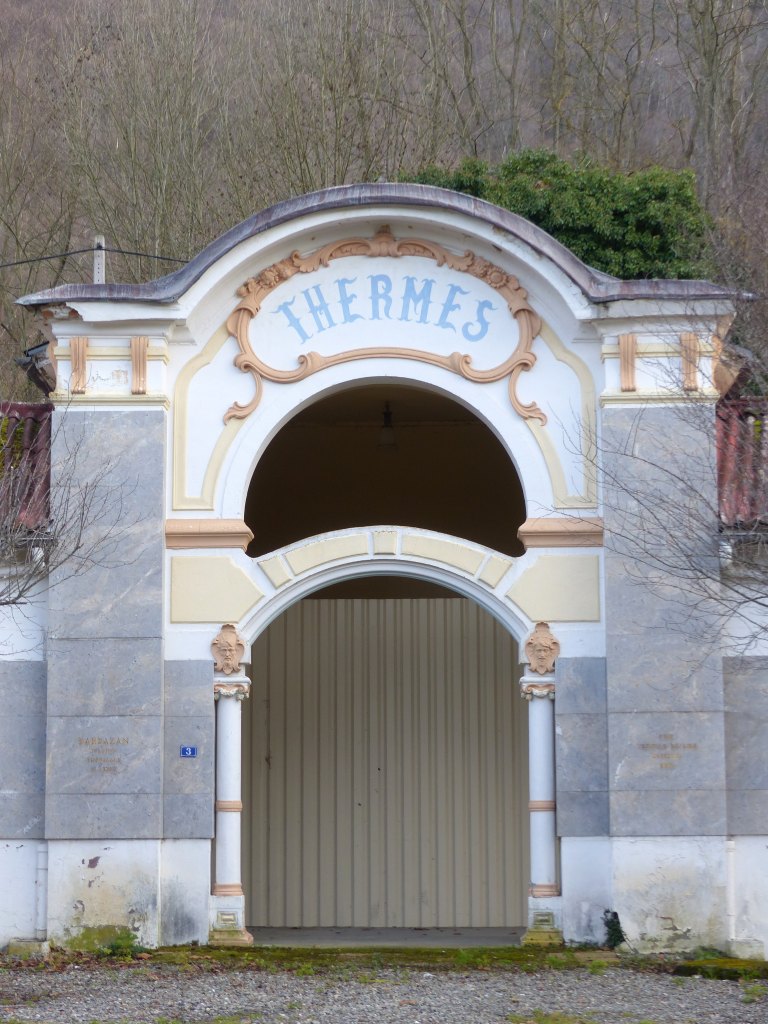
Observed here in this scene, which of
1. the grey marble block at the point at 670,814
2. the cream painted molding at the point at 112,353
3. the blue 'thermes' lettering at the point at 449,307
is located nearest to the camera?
the grey marble block at the point at 670,814

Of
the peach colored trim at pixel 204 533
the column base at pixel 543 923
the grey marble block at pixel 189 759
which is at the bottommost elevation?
the column base at pixel 543 923

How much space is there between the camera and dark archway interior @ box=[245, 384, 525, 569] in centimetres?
1866

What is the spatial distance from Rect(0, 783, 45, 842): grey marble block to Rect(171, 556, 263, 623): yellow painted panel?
192 cm

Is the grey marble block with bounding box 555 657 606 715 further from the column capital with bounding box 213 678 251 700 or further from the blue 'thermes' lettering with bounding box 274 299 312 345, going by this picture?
the blue 'thermes' lettering with bounding box 274 299 312 345

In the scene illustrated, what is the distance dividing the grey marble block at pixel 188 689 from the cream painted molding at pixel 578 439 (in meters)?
3.33

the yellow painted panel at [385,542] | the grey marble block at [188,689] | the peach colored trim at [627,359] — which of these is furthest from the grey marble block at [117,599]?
the peach colored trim at [627,359]

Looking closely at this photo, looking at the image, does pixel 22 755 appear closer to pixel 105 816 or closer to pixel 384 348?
pixel 105 816

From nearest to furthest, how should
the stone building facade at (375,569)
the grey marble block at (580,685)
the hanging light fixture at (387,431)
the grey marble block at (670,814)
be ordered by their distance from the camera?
the grey marble block at (670,814) < the stone building facade at (375,569) < the grey marble block at (580,685) < the hanging light fixture at (387,431)

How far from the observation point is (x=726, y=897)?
41.8 feet

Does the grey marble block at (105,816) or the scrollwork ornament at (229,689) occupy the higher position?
the scrollwork ornament at (229,689)

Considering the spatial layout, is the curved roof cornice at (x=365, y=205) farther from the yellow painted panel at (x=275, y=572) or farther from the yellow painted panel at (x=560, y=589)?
the yellow painted panel at (x=275, y=572)

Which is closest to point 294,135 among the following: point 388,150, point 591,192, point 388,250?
point 388,150


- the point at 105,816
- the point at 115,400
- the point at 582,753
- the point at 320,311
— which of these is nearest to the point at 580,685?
the point at 582,753

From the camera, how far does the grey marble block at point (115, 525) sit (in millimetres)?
13195
